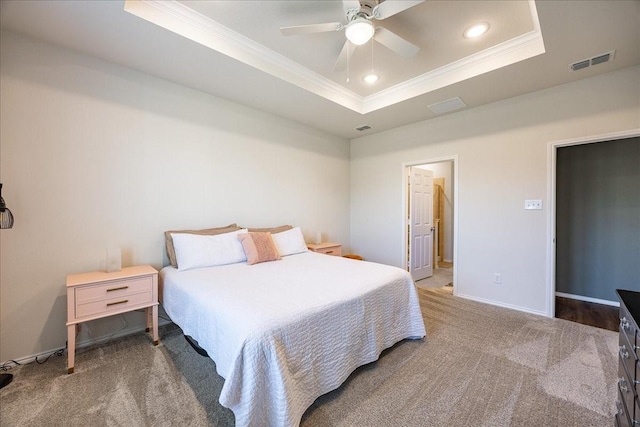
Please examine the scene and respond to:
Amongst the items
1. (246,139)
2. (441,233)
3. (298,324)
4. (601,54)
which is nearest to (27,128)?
(246,139)

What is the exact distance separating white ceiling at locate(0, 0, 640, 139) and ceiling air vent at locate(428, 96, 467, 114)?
0.26 feet

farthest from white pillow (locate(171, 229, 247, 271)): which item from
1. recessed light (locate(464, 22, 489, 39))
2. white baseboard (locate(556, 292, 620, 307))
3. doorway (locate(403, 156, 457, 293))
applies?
white baseboard (locate(556, 292, 620, 307))

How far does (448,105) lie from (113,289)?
4137mm

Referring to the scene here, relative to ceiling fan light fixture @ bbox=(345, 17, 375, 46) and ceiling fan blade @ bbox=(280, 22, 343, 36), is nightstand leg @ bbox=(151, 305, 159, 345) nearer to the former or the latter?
ceiling fan blade @ bbox=(280, 22, 343, 36)

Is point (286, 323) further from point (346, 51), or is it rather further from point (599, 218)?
point (599, 218)

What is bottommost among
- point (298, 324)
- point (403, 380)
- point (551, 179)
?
point (403, 380)

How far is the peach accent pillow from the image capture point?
2814 millimetres

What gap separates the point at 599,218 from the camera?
3537mm

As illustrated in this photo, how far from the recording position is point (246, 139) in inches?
138

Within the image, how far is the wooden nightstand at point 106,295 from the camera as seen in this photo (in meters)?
1.96

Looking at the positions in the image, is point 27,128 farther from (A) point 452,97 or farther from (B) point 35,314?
(A) point 452,97

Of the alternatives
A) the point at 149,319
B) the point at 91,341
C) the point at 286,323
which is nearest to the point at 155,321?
the point at 149,319

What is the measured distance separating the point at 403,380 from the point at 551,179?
2777 millimetres

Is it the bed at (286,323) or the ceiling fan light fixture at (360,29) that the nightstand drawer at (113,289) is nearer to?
the bed at (286,323)
